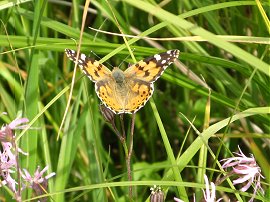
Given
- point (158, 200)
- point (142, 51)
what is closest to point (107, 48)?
point (142, 51)

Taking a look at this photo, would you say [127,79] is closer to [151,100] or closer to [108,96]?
[108,96]

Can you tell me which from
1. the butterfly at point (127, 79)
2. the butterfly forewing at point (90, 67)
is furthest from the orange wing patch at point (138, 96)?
the butterfly forewing at point (90, 67)

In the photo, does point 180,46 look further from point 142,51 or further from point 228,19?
point 142,51

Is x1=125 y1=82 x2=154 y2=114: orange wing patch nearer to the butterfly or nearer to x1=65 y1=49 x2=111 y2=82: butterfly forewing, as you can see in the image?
the butterfly

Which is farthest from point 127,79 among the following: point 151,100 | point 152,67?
point 151,100

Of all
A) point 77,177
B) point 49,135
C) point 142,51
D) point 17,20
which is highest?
point 17,20

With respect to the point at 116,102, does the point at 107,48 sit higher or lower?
higher

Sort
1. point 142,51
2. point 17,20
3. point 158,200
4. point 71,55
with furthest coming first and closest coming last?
point 17,20 < point 142,51 < point 71,55 < point 158,200
